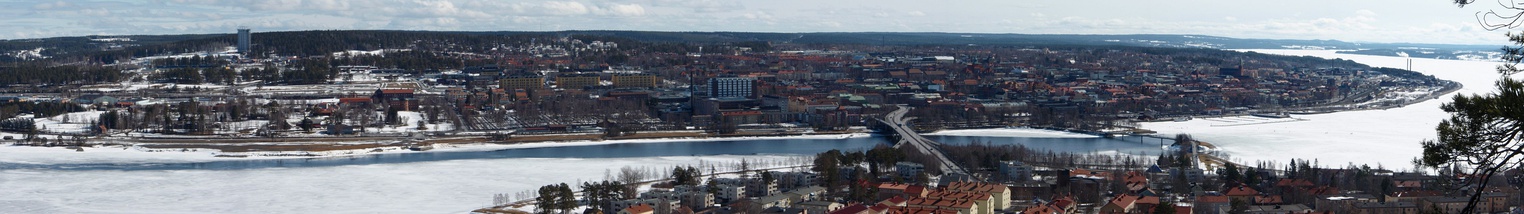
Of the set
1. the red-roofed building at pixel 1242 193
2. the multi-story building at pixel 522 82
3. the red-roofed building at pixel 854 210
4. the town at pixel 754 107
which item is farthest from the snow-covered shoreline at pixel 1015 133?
the multi-story building at pixel 522 82

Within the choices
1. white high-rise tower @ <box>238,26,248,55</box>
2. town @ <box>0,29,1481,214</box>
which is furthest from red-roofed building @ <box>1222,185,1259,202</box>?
white high-rise tower @ <box>238,26,248,55</box>

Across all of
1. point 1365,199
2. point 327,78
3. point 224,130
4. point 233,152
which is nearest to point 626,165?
point 233,152

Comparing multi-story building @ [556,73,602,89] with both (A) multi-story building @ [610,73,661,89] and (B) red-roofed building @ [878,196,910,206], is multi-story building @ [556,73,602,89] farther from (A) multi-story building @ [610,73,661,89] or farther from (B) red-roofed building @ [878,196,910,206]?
(B) red-roofed building @ [878,196,910,206]

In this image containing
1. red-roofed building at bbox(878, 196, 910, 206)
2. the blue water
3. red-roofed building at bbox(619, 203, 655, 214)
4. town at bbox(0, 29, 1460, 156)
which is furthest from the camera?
town at bbox(0, 29, 1460, 156)

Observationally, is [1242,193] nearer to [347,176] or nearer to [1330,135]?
[347,176]

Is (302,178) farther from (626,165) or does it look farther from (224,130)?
(224,130)

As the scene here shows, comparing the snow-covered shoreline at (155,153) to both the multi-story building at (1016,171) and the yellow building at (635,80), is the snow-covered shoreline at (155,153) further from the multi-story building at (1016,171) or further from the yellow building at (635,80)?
the yellow building at (635,80)
